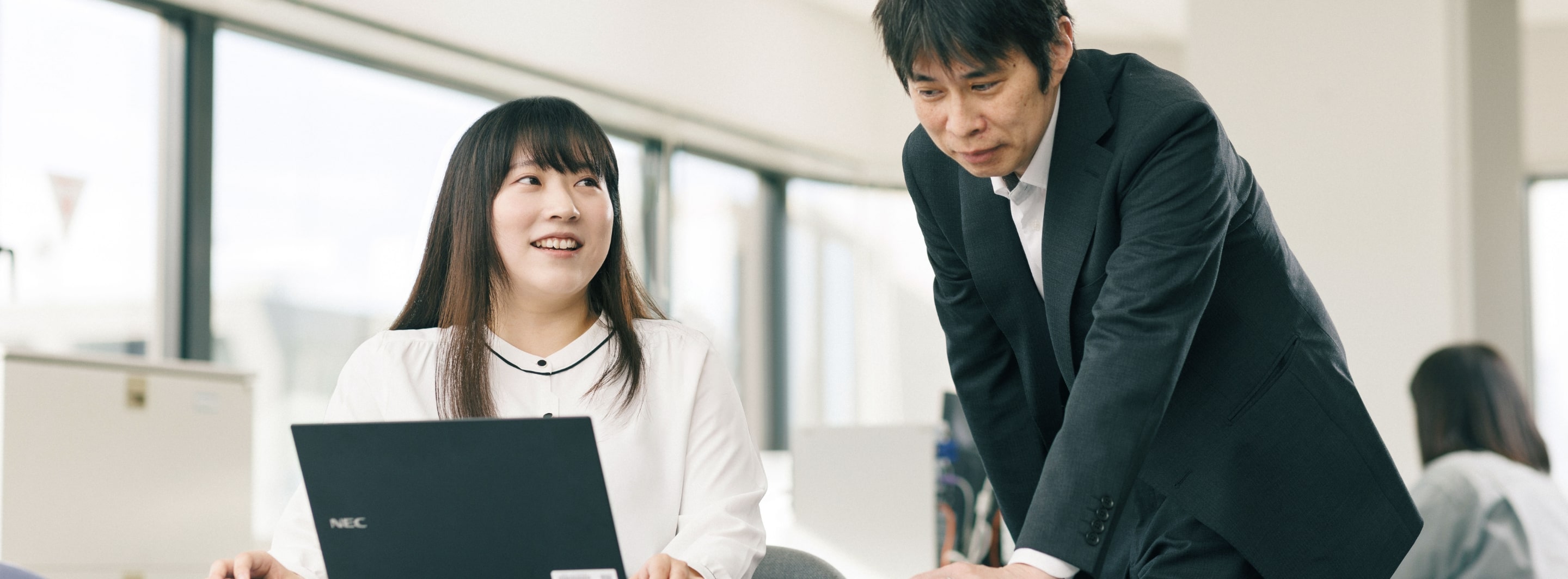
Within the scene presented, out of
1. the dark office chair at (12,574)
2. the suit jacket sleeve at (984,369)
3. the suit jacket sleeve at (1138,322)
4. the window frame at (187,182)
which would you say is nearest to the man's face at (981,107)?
the suit jacket sleeve at (1138,322)

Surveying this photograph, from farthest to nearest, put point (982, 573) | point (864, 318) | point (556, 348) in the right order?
1. point (864, 318)
2. point (556, 348)
3. point (982, 573)

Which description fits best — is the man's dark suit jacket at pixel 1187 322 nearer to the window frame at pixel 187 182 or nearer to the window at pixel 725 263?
the window frame at pixel 187 182

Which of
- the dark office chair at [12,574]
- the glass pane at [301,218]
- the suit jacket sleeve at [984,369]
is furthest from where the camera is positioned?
the glass pane at [301,218]

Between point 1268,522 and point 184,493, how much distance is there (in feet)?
8.43

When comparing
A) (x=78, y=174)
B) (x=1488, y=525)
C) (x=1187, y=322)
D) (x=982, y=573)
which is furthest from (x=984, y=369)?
(x=78, y=174)

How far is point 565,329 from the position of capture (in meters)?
1.53

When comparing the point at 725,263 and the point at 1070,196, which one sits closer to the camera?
the point at 1070,196

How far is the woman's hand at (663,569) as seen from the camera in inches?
46.8

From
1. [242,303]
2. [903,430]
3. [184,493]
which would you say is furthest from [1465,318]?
[242,303]

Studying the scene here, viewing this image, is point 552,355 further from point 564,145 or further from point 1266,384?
point 1266,384

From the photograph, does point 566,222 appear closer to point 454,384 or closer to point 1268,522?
point 454,384

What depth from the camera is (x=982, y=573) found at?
92cm

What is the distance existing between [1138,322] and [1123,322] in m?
0.01

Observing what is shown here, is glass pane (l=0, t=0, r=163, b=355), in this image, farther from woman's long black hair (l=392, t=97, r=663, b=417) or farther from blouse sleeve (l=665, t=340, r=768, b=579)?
blouse sleeve (l=665, t=340, r=768, b=579)
